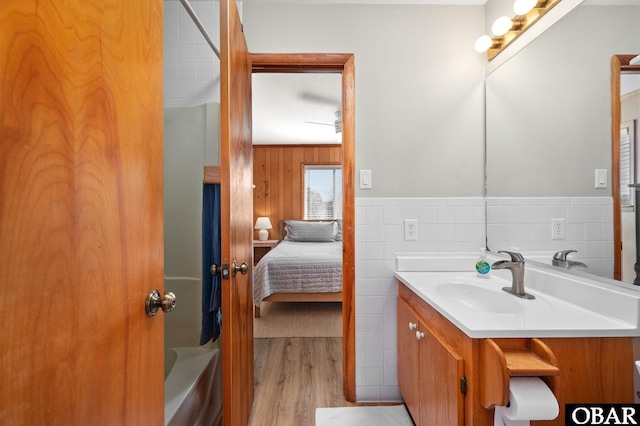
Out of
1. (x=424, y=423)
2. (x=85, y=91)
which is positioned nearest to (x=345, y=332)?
(x=424, y=423)

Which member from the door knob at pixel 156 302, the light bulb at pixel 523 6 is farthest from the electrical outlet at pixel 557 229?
the door knob at pixel 156 302

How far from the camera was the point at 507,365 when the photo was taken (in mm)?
844

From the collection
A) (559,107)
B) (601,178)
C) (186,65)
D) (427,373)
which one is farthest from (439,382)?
(186,65)

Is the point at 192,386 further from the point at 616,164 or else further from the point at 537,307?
the point at 616,164

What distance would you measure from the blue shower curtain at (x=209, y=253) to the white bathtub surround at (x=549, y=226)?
163cm

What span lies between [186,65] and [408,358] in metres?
2.06

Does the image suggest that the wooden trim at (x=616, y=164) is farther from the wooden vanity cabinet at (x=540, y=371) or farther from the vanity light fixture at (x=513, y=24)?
the vanity light fixture at (x=513, y=24)

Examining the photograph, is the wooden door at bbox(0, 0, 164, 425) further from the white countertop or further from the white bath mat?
the white bath mat

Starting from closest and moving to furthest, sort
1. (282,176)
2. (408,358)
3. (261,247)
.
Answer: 1. (408,358)
2. (261,247)
3. (282,176)

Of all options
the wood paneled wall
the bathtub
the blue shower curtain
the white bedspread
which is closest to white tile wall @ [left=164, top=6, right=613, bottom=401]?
the blue shower curtain

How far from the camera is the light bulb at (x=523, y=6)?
143 centimetres

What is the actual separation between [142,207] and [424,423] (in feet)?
4.70

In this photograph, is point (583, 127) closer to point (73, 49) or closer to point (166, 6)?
point (73, 49)

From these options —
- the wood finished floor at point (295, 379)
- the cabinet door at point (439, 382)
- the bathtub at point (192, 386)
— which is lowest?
the wood finished floor at point (295, 379)
